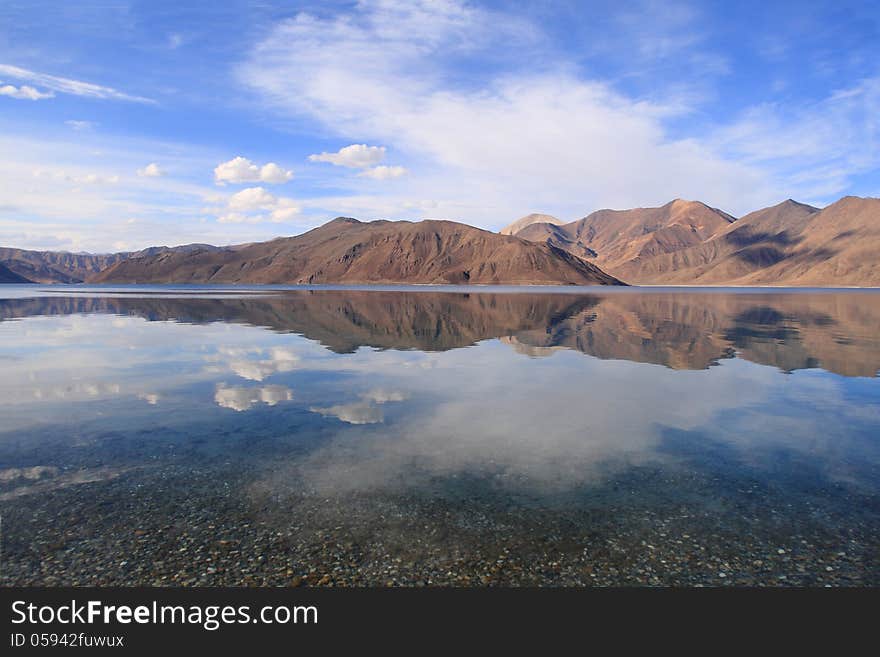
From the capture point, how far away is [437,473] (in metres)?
12.6

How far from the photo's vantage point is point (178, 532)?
31.5ft

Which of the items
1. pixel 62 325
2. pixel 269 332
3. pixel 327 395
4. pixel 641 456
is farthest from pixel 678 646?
pixel 62 325

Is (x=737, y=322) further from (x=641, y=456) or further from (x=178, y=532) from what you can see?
(x=178, y=532)

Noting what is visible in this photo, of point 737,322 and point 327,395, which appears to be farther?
point 737,322

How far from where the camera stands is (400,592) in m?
7.90

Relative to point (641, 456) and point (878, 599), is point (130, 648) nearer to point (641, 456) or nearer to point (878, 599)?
point (878, 599)

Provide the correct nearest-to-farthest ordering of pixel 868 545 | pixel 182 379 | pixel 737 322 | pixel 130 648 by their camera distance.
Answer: pixel 130 648 < pixel 868 545 < pixel 182 379 < pixel 737 322

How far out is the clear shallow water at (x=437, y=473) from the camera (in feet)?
28.6

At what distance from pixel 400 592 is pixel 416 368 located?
19.8 meters

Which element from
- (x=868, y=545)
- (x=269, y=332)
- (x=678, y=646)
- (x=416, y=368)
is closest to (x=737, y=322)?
(x=416, y=368)

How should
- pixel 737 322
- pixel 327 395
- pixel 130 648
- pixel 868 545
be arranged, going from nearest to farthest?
pixel 130 648 < pixel 868 545 < pixel 327 395 < pixel 737 322

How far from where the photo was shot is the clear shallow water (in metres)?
8.70

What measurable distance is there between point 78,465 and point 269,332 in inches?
1270

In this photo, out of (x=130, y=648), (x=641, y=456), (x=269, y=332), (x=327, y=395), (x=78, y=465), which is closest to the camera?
(x=130, y=648)
